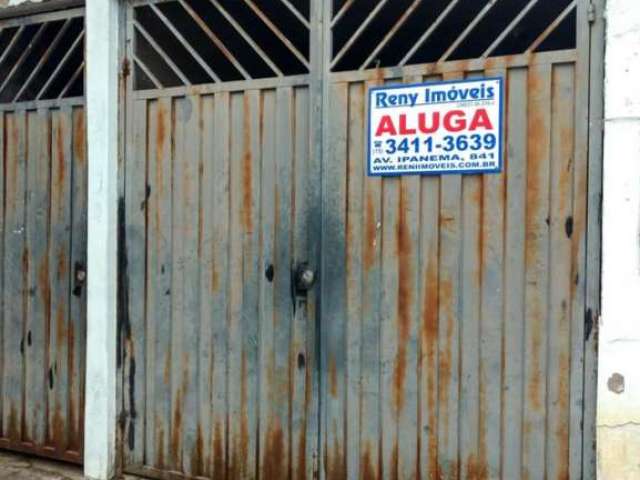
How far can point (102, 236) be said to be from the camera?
4086 mm

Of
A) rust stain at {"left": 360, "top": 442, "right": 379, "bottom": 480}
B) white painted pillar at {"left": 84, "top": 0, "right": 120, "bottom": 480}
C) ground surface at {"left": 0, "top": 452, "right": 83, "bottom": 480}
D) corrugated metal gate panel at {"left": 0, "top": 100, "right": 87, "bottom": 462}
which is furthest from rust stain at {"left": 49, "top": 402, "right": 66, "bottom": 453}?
rust stain at {"left": 360, "top": 442, "right": 379, "bottom": 480}

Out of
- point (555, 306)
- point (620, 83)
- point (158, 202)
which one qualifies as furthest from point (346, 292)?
point (620, 83)

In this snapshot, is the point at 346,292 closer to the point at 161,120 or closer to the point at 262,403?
the point at 262,403

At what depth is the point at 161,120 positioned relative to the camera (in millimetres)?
4031

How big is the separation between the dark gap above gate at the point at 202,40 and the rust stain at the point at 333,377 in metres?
1.65

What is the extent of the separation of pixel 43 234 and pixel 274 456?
2.04m

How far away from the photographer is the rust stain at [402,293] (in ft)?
11.2

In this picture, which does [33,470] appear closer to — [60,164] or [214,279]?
[214,279]

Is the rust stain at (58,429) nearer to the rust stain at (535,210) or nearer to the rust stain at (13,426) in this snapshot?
the rust stain at (13,426)

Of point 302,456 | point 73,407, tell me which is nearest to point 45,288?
point 73,407

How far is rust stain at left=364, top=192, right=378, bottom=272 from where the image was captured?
Answer: 3.49 metres

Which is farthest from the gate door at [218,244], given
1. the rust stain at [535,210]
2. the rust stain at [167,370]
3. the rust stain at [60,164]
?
the rust stain at [535,210]

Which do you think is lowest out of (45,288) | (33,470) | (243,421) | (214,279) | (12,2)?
(33,470)

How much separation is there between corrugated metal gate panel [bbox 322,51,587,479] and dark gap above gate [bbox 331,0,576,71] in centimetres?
19
